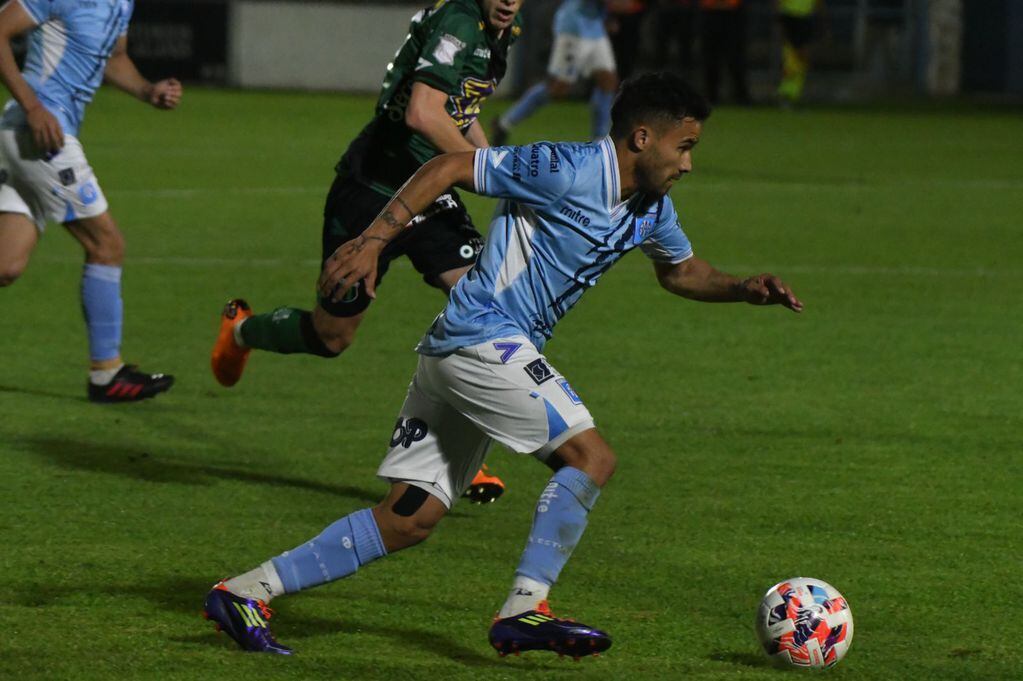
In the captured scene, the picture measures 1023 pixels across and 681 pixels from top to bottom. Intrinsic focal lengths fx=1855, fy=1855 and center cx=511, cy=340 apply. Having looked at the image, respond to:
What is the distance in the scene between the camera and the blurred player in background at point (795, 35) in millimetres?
27016

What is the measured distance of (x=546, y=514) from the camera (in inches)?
180

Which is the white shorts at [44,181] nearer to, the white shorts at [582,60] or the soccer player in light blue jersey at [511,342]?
the soccer player in light blue jersey at [511,342]

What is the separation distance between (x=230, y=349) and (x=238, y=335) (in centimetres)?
10

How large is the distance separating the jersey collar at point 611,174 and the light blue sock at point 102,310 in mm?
3839

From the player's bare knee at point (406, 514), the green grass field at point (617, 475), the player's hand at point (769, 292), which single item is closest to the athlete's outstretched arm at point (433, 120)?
the green grass field at point (617, 475)

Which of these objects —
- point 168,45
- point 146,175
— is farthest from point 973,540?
point 168,45

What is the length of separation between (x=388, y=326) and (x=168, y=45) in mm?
20087

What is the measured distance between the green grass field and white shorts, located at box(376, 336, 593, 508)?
487 millimetres

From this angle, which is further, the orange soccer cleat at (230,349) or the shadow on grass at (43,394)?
the shadow on grass at (43,394)

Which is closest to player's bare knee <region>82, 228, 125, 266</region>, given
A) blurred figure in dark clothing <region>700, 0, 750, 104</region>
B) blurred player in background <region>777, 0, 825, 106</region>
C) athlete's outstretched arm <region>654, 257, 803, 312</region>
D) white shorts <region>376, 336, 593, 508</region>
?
athlete's outstretched arm <region>654, 257, 803, 312</region>

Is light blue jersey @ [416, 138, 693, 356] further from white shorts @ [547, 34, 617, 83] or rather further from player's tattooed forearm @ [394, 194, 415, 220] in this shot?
white shorts @ [547, 34, 617, 83]

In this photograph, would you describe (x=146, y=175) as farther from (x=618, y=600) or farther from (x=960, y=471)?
(x=618, y=600)

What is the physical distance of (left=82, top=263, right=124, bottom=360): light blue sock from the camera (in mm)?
8070

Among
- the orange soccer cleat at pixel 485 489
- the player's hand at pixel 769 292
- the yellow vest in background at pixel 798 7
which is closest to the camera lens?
the player's hand at pixel 769 292
